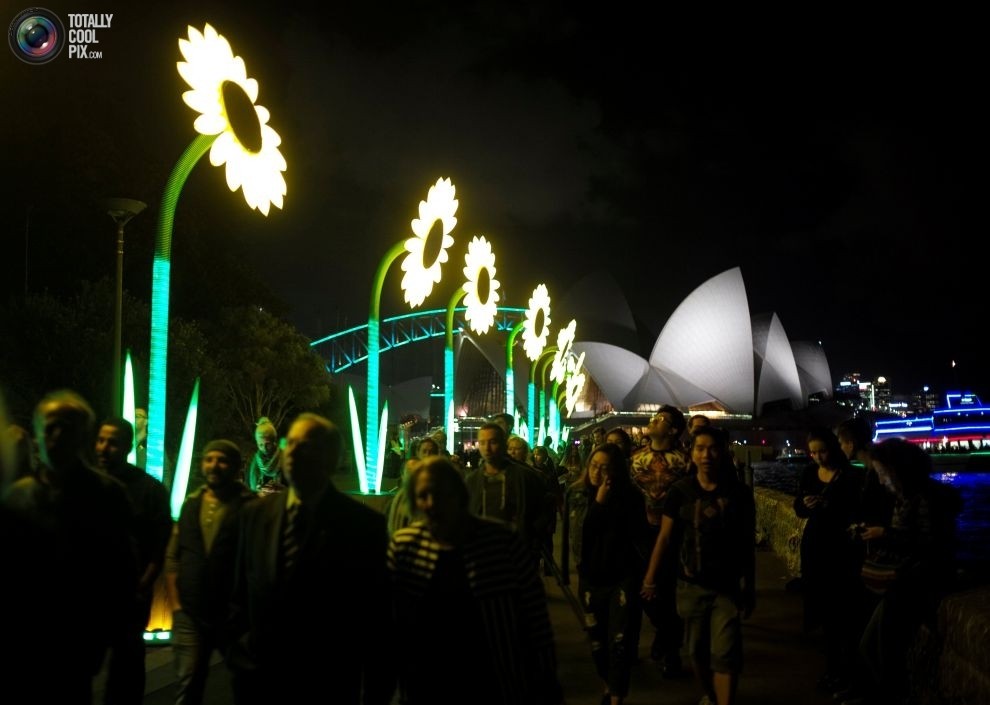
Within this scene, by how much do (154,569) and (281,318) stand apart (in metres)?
36.5

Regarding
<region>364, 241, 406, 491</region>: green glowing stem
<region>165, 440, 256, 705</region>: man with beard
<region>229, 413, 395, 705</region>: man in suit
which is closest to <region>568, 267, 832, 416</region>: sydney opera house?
<region>364, 241, 406, 491</region>: green glowing stem

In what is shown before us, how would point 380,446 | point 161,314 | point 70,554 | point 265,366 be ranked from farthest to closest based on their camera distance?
point 265,366 → point 380,446 → point 161,314 → point 70,554

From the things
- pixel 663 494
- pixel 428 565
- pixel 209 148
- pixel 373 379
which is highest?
pixel 209 148

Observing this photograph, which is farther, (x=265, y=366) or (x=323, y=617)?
(x=265, y=366)

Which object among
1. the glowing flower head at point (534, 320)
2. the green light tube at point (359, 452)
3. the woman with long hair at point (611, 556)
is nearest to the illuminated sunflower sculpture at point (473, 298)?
the green light tube at point (359, 452)

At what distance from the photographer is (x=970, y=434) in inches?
2931

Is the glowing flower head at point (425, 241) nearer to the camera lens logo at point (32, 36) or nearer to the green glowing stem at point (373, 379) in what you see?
the green glowing stem at point (373, 379)

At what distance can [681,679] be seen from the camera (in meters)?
5.91

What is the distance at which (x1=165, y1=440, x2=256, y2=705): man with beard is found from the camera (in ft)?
12.5

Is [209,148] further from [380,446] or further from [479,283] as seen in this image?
[479,283]

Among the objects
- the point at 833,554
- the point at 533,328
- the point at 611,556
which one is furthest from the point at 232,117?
the point at 533,328

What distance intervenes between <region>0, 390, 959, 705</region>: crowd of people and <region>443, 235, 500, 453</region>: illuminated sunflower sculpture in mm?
9919

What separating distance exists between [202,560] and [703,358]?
2696 inches

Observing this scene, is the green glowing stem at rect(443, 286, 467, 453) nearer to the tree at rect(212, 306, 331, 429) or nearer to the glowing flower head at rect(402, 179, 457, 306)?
the glowing flower head at rect(402, 179, 457, 306)
